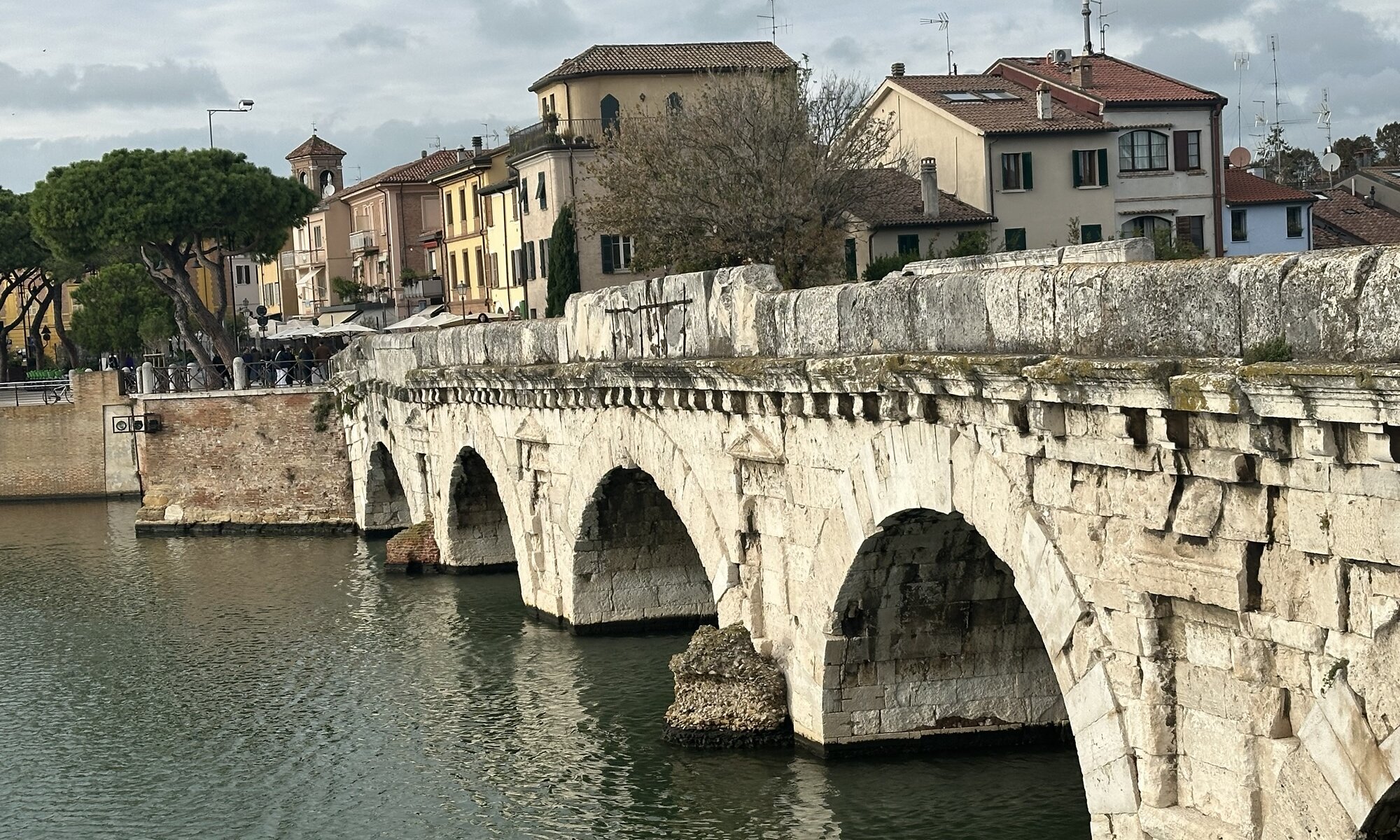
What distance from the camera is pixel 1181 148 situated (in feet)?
149

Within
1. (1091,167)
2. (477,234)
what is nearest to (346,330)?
(477,234)

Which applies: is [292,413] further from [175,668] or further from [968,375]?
[968,375]

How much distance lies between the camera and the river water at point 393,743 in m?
15.1

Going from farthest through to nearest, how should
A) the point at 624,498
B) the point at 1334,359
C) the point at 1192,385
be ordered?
1. the point at 624,498
2. the point at 1192,385
3. the point at 1334,359

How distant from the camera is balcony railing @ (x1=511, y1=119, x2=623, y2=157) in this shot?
5009 cm

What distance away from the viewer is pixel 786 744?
16328 millimetres

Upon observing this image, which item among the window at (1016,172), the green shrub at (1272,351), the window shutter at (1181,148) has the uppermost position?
the window shutter at (1181,148)

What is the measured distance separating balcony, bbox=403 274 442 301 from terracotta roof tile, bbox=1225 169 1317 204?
1220 inches

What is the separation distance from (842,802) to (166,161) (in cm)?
4101

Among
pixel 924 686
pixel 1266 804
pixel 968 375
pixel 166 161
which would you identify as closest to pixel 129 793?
pixel 924 686

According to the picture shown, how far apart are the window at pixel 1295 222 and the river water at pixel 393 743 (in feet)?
89.6

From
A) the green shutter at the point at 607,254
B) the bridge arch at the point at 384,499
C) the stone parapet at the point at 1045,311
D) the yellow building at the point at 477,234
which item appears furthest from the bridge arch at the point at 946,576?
the yellow building at the point at 477,234

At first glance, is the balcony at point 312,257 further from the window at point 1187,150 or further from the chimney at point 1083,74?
the window at point 1187,150

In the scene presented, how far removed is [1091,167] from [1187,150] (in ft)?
10.9
